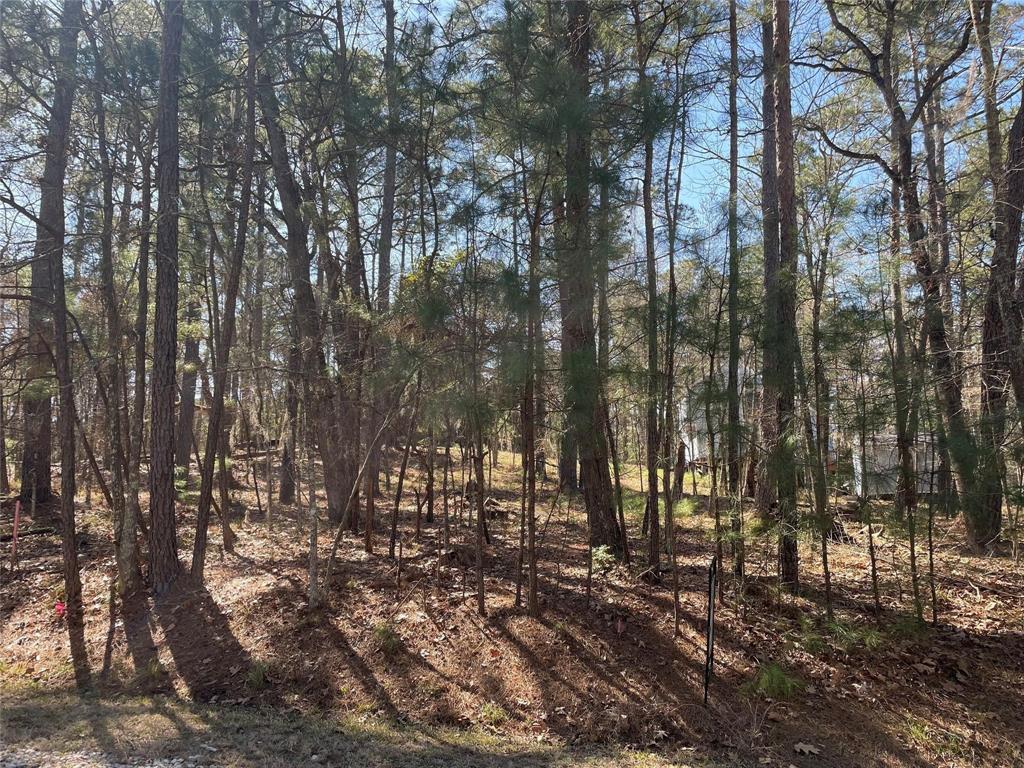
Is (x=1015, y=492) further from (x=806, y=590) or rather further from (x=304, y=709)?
(x=304, y=709)

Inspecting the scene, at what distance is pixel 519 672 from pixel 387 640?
1.35m

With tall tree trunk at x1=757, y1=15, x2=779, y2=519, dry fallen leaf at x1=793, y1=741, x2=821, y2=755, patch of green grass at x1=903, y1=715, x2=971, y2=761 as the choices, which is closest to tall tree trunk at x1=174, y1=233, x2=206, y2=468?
tall tree trunk at x1=757, y1=15, x2=779, y2=519

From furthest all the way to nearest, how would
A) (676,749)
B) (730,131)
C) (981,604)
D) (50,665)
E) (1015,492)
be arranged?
(730,131), (981,604), (50,665), (1015,492), (676,749)

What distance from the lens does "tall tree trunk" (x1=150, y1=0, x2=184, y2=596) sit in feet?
22.7

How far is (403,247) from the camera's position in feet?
28.8

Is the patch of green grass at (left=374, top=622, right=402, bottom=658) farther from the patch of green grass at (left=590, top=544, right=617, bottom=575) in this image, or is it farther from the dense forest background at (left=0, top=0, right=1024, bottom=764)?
the patch of green grass at (left=590, top=544, right=617, bottom=575)

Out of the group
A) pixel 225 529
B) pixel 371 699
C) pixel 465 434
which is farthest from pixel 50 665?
pixel 465 434

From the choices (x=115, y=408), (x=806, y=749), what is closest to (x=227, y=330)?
(x=115, y=408)

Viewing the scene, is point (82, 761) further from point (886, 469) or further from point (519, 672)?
point (886, 469)

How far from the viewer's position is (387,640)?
555 centimetres

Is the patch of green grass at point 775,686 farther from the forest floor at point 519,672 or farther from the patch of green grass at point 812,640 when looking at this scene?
the patch of green grass at point 812,640

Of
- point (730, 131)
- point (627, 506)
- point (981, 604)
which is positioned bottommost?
point (981, 604)

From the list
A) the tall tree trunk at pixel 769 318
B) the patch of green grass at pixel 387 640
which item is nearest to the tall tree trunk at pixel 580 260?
the tall tree trunk at pixel 769 318

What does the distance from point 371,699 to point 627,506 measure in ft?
13.1
